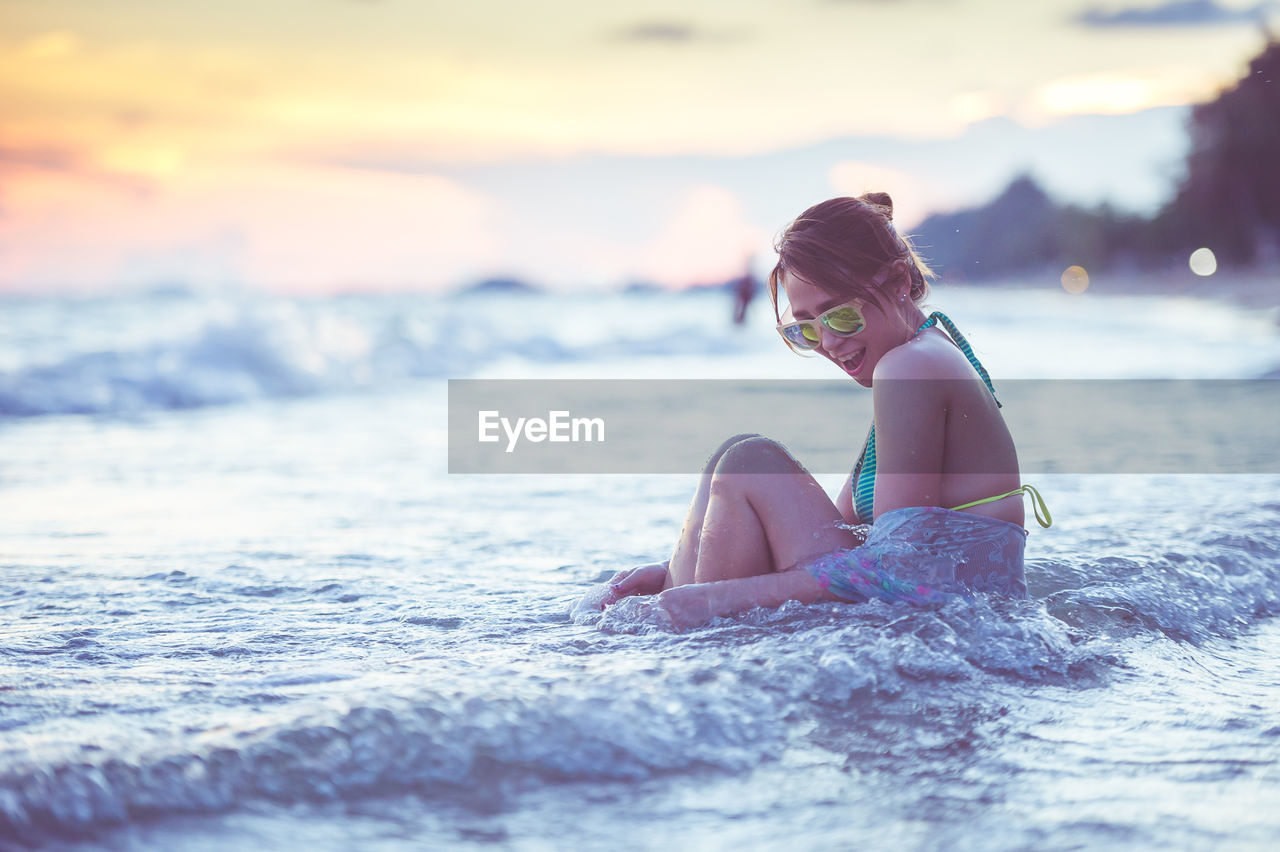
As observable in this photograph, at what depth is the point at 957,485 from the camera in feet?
9.59

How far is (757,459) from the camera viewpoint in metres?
3.08

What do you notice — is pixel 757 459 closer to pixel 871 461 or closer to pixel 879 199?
pixel 871 461

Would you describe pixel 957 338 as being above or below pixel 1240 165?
below

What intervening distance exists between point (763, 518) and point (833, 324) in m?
0.57

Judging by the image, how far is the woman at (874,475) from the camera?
9.19ft

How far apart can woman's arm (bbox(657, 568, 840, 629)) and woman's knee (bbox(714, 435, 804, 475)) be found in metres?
0.29

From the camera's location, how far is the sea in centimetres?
208

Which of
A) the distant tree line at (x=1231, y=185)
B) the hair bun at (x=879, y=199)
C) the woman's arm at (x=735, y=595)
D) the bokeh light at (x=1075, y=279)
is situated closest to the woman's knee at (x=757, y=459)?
the woman's arm at (x=735, y=595)

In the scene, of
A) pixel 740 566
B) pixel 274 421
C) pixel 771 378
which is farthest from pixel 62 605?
pixel 771 378

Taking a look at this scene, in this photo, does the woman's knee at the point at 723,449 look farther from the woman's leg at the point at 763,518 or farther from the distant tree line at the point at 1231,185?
the distant tree line at the point at 1231,185

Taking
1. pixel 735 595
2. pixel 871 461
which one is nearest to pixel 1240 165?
pixel 871 461

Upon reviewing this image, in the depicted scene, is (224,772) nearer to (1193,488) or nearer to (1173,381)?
(1193,488)

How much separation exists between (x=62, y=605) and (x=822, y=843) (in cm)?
299

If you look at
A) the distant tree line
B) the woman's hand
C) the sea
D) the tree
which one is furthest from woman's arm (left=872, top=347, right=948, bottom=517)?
the tree
